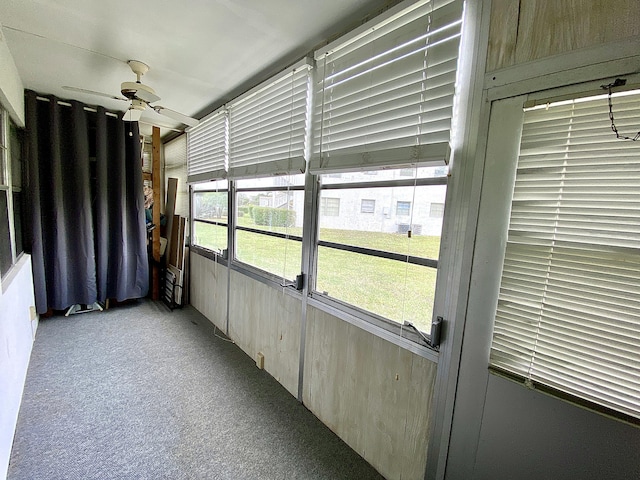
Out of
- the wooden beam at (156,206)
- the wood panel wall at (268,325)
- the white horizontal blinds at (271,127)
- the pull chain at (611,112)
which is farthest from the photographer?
the wooden beam at (156,206)

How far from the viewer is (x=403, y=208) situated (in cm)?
145

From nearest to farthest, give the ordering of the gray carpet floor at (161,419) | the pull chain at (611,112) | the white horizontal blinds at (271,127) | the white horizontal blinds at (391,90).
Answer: the pull chain at (611,112), the white horizontal blinds at (391,90), the gray carpet floor at (161,419), the white horizontal blinds at (271,127)

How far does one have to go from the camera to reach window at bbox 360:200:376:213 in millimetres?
1609

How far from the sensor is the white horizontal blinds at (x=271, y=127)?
1.95 metres

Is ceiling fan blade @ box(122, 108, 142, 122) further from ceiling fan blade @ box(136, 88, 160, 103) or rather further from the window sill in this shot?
the window sill

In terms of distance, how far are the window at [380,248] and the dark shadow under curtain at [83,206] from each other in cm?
315

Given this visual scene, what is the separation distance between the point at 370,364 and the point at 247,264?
A: 5.40 feet

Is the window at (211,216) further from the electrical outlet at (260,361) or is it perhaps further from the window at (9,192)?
the window at (9,192)

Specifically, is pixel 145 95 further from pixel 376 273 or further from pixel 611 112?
pixel 611 112

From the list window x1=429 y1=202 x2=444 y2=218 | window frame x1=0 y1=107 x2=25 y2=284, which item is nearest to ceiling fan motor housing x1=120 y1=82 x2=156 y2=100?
window frame x1=0 y1=107 x2=25 y2=284

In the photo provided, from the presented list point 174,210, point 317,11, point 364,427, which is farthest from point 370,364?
point 174,210

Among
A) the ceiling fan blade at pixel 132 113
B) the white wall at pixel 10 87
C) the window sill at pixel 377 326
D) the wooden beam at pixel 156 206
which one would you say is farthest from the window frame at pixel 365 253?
the wooden beam at pixel 156 206

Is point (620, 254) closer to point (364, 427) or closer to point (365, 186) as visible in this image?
point (365, 186)

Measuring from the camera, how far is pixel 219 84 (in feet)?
8.54
